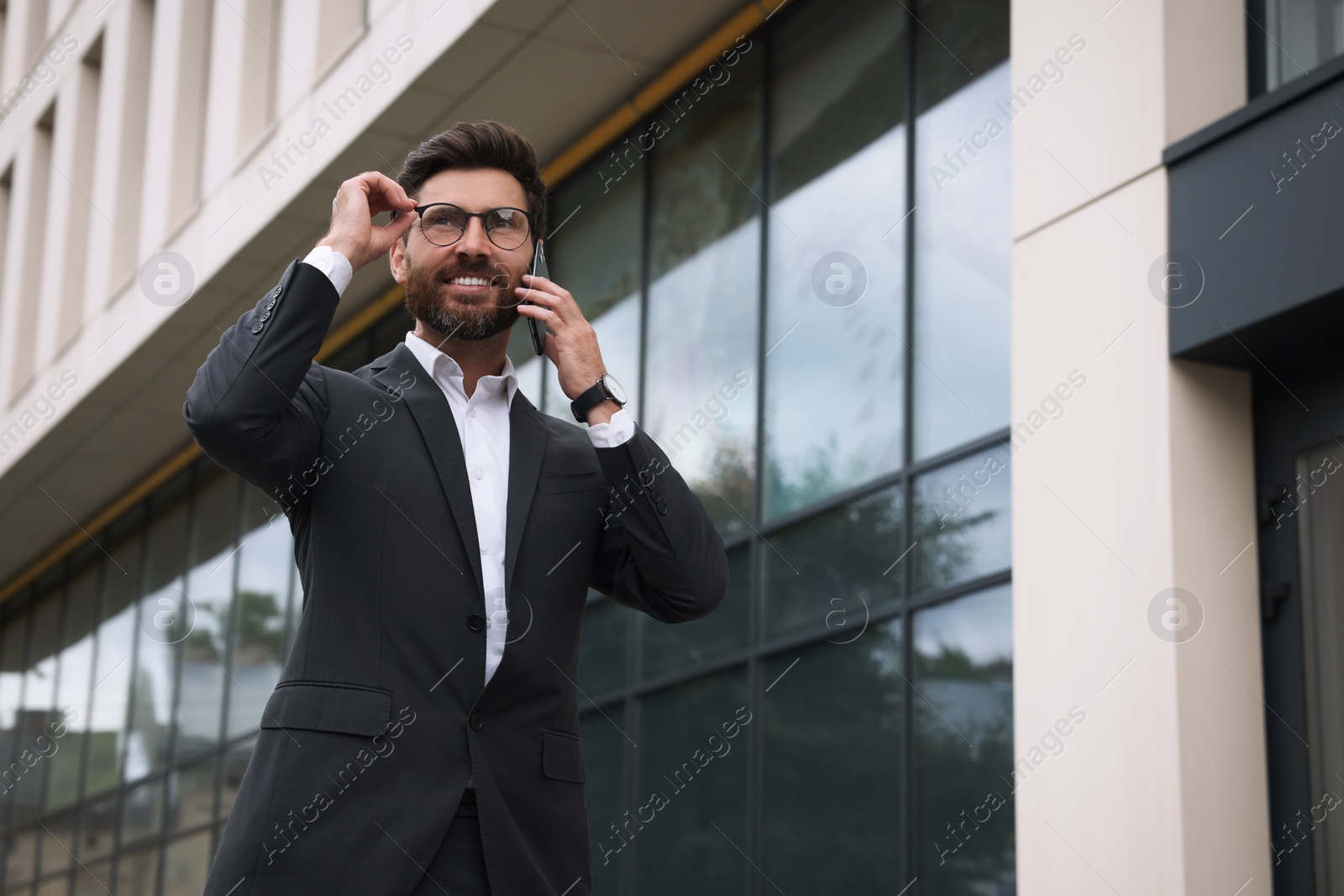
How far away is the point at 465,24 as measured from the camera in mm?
9531

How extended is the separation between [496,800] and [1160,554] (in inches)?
128

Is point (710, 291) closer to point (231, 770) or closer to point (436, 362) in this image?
point (436, 362)

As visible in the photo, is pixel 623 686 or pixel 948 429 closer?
pixel 948 429

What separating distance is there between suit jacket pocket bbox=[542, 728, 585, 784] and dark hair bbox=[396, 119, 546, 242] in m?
1.03

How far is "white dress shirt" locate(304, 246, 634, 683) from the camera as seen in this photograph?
2.84 metres

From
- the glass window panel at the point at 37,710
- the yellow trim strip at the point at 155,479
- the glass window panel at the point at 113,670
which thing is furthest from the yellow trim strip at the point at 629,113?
the glass window panel at the point at 37,710

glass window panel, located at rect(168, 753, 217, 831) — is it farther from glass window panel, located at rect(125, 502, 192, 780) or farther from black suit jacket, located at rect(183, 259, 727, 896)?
black suit jacket, located at rect(183, 259, 727, 896)

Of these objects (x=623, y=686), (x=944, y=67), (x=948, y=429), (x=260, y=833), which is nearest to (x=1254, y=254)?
(x=948, y=429)

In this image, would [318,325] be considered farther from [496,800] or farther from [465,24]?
[465,24]

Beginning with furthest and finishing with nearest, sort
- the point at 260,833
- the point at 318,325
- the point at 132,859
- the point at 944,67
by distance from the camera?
1. the point at 132,859
2. the point at 944,67
3. the point at 318,325
4. the point at 260,833

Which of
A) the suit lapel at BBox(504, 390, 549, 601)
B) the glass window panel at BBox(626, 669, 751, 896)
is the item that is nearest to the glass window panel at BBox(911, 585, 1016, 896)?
the glass window panel at BBox(626, 669, 751, 896)

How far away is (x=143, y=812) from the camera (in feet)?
58.3

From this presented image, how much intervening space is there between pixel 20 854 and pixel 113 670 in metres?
4.44

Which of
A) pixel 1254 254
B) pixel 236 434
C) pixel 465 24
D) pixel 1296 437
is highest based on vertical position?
pixel 465 24
